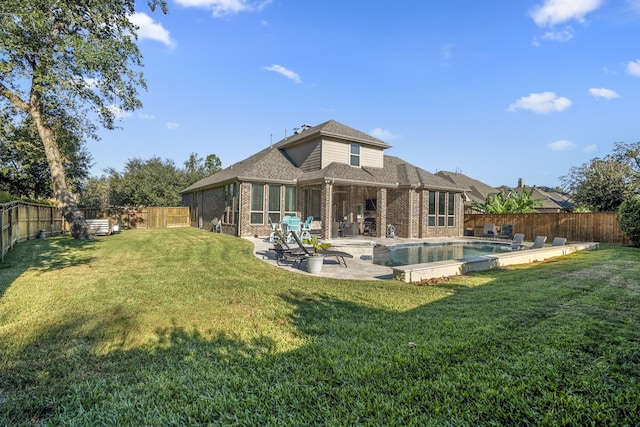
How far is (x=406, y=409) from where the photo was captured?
2.46 metres

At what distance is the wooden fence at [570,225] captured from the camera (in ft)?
59.5

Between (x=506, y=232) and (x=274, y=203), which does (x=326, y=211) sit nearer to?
(x=274, y=203)

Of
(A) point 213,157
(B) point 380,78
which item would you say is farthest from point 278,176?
(A) point 213,157

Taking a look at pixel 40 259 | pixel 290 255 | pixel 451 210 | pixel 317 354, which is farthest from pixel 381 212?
pixel 317 354

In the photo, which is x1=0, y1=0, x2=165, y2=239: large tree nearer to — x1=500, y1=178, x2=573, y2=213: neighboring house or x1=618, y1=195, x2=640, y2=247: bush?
x1=618, y1=195, x2=640, y2=247: bush

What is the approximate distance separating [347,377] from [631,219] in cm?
1935

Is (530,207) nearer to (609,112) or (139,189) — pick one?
(609,112)

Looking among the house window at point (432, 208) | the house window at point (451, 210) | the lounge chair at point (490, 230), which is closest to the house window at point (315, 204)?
the house window at point (432, 208)

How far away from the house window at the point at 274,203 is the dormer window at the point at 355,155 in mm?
5355

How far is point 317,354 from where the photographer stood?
11.6 feet

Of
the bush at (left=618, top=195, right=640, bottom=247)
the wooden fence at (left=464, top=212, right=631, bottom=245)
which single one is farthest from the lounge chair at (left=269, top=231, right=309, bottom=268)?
the wooden fence at (left=464, top=212, right=631, bottom=245)

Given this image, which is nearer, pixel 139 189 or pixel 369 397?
pixel 369 397

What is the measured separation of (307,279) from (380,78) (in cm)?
1693

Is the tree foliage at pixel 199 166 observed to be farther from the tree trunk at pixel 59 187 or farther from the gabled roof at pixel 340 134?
the tree trunk at pixel 59 187
